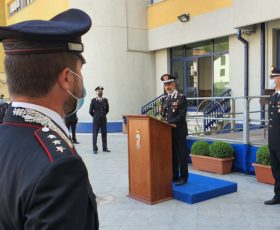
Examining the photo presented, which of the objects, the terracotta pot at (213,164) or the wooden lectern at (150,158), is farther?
the terracotta pot at (213,164)

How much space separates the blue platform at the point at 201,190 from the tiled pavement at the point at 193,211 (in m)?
0.08

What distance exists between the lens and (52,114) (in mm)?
1166

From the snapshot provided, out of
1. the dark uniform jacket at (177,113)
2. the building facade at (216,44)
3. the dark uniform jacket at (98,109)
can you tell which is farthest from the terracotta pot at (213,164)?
the building facade at (216,44)

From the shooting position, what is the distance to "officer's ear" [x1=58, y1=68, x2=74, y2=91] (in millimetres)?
1130

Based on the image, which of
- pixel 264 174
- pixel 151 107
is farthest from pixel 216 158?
pixel 151 107

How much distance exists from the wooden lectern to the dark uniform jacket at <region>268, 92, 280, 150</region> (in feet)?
4.27

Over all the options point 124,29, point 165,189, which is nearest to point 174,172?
point 165,189

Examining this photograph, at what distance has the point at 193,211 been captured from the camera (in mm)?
4543

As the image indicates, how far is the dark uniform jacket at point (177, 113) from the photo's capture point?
5422 millimetres

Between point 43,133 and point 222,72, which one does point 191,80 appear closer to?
point 222,72

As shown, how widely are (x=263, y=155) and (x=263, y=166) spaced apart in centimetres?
17

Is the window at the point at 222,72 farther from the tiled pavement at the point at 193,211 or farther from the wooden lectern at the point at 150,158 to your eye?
the wooden lectern at the point at 150,158

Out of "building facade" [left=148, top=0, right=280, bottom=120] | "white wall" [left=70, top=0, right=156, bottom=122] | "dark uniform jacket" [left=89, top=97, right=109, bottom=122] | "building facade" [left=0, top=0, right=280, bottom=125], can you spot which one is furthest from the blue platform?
"white wall" [left=70, top=0, right=156, bottom=122]

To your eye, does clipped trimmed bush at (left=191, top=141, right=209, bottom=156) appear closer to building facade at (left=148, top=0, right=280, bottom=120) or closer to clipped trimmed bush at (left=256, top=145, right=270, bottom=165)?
clipped trimmed bush at (left=256, top=145, right=270, bottom=165)
